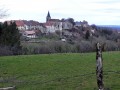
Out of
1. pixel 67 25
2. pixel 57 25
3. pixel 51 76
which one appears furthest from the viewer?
pixel 57 25

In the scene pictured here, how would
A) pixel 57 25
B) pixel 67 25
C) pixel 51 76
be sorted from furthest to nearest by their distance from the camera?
pixel 57 25 → pixel 67 25 → pixel 51 76

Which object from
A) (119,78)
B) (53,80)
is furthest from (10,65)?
(119,78)

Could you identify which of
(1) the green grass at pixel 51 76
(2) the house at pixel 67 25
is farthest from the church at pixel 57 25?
(1) the green grass at pixel 51 76

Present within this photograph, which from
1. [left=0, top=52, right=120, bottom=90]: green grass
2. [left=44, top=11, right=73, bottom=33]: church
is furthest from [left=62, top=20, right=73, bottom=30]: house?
[left=0, top=52, right=120, bottom=90]: green grass

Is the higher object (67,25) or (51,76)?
(67,25)

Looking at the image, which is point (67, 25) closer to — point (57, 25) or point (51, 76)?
point (57, 25)

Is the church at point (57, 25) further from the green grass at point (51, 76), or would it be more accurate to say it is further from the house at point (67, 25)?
the green grass at point (51, 76)

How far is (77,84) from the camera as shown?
47.3 feet

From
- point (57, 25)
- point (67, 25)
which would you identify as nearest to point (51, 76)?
point (67, 25)

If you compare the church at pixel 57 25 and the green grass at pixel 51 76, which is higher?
the church at pixel 57 25

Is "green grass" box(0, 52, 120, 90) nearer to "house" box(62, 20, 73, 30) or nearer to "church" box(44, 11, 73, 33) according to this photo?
"house" box(62, 20, 73, 30)

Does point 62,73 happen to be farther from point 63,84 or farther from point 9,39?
point 9,39

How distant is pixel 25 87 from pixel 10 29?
49.7 metres

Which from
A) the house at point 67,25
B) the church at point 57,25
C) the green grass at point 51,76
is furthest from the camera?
the church at point 57,25
